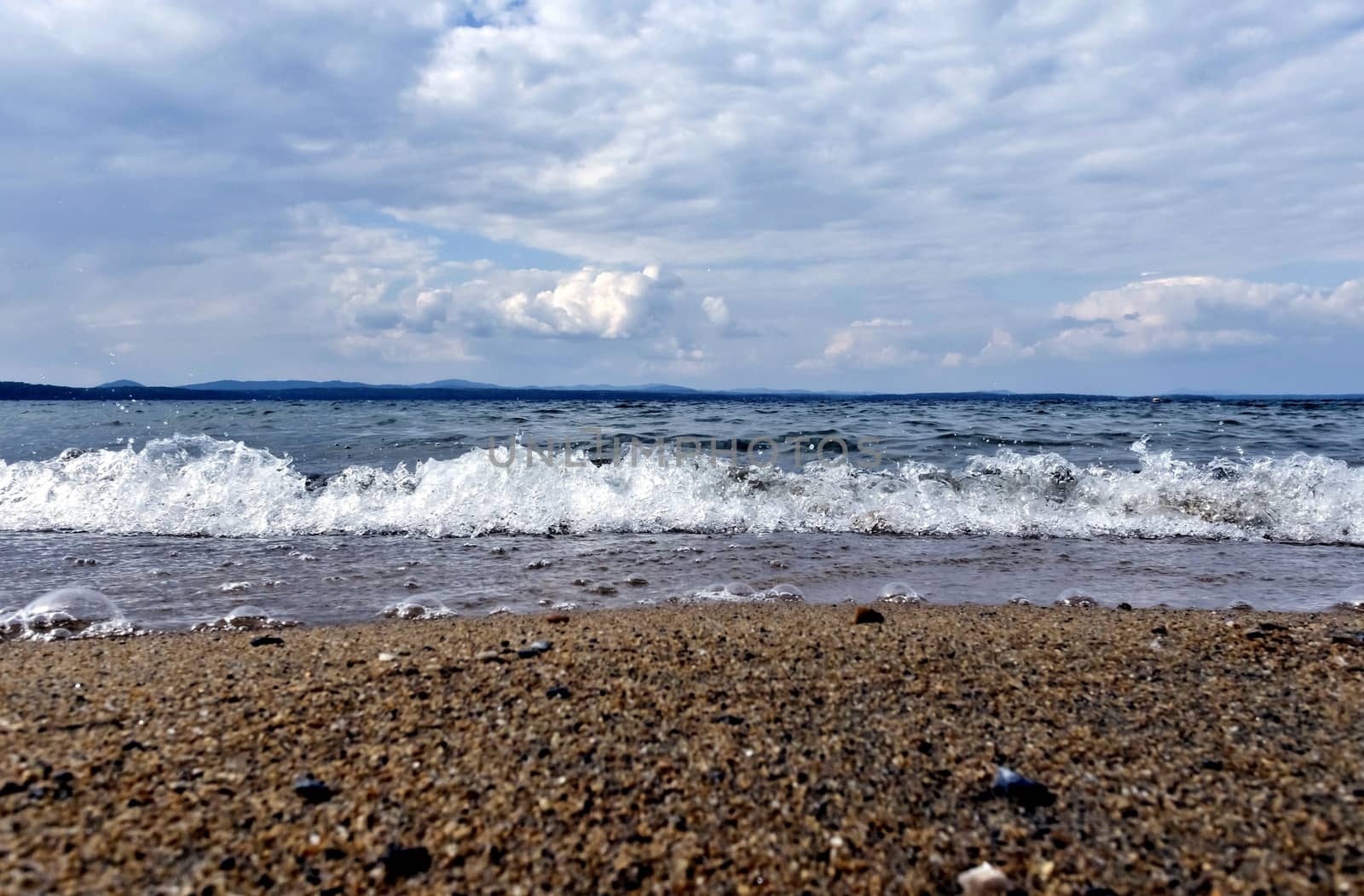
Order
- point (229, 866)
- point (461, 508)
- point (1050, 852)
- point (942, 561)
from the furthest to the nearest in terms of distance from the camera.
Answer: point (461, 508) → point (942, 561) → point (1050, 852) → point (229, 866)

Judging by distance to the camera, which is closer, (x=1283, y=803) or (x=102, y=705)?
(x=1283, y=803)

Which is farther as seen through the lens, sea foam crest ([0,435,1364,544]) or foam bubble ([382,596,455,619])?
sea foam crest ([0,435,1364,544])

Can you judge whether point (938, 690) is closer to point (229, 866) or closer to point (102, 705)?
point (229, 866)

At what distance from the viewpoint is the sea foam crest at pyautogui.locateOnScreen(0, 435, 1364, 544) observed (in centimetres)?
788

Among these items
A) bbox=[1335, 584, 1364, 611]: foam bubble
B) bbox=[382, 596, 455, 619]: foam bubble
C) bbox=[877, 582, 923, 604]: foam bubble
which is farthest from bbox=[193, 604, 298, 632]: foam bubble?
bbox=[1335, 584, 1364, 611]: foam bubble

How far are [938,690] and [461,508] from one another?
6295mm

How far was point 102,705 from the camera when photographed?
2.66 meters

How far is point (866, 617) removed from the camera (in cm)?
411

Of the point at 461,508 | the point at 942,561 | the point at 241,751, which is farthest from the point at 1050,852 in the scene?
the point at 461,508

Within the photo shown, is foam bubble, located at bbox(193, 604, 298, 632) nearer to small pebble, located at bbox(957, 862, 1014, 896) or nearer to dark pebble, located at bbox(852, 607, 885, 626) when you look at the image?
dark pebble, located at bbox(852, 607, 885, 626)

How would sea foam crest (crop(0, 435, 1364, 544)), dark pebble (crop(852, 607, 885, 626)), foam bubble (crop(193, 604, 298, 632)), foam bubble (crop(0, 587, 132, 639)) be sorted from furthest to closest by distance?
1. sea foam crest (crop(0, 435, 1364, 544))
2. foam bubble (crop(193, 604, 298, 632))
3. foam bubble (crop(0, 587, 132, 639))
4. dark pebble (crop(852, 607, 885, 626))

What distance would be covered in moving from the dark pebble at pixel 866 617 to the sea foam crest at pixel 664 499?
3706 mm

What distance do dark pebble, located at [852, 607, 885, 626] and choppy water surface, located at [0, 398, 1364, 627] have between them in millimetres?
1100

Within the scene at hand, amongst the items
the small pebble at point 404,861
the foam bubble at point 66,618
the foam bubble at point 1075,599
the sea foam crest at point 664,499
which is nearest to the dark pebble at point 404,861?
the small pebble at point 404,861
